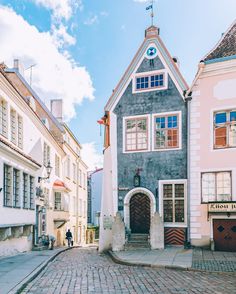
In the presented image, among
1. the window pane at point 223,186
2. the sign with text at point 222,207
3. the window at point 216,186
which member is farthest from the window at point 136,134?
the sign with text at point 222,207

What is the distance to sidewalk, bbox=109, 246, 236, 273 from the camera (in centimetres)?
1364

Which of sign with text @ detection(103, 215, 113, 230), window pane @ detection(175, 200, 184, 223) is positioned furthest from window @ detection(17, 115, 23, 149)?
window pane @ detection(175, 200, 184, 223)

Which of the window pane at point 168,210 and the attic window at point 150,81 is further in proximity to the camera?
the attic window at point 150,81

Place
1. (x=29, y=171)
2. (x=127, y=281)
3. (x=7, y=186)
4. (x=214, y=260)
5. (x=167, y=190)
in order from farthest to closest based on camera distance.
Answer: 1. (x=29, y=171)
2. (x=167, y=190)
3. (x=7, y=186)
4. (x=214, y=260)
5. (x=127, y=281)

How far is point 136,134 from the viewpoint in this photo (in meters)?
21.2

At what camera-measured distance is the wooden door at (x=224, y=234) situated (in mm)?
18031

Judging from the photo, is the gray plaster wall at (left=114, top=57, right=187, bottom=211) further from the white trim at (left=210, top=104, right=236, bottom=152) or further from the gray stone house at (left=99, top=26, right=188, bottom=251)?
the white trim at (left=210, top=104, right=236, bottom=152)

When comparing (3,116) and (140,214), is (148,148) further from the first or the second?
(3,116)

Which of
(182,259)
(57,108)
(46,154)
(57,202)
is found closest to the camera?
(182,259)

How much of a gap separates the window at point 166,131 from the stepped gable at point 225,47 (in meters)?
3.47

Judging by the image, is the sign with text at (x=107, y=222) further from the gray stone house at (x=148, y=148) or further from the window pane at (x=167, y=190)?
the window pane at (x=167, y=190)

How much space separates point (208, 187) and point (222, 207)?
4.55 feet

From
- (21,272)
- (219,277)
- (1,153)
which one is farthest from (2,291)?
(1,153)

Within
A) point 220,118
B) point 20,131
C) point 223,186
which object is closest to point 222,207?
point 223,186
